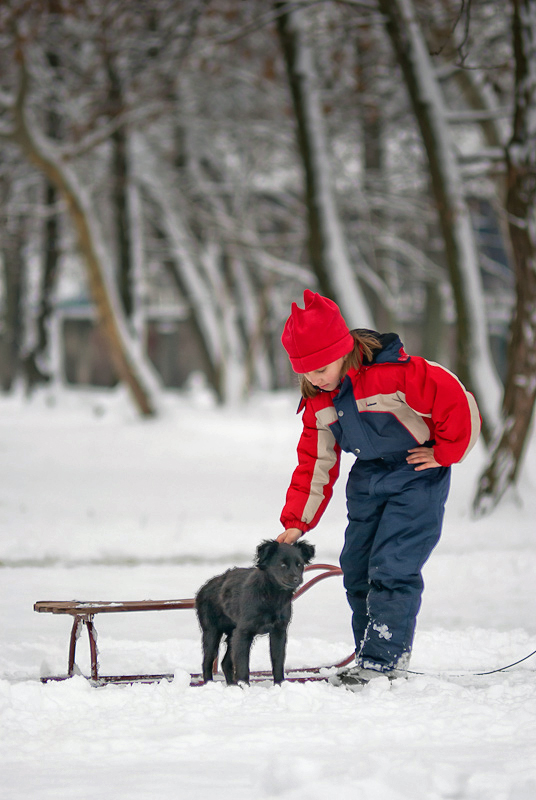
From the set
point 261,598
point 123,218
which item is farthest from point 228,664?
point 123,218

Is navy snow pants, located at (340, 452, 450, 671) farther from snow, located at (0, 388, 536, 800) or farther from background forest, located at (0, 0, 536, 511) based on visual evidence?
background forest, located at (0, 0, 536, 511)

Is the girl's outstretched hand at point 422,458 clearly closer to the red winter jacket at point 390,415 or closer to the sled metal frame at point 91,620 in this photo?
the red winter jacket at point 390,415

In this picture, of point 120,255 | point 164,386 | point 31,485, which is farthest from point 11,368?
point 31,485

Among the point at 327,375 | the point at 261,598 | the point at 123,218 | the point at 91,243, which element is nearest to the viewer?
the point at 261,598

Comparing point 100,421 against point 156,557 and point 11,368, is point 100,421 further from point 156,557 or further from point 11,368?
point 11,368

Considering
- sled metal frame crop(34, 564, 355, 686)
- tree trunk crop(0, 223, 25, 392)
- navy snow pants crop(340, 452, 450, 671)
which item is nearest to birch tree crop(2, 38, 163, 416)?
tree trunk crop(0, 223, 25, 392)

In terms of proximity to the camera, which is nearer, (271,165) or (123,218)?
(123,218)

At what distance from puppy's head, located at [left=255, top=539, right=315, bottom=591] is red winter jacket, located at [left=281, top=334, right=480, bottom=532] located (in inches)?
12.8

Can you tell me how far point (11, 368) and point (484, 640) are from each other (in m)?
26.8

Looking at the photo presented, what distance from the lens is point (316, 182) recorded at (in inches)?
399

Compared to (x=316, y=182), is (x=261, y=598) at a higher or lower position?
lower

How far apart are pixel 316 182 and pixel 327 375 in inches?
277

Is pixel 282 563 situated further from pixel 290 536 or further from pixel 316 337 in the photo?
pixel 316 337

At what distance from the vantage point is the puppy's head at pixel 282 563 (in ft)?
10.8
